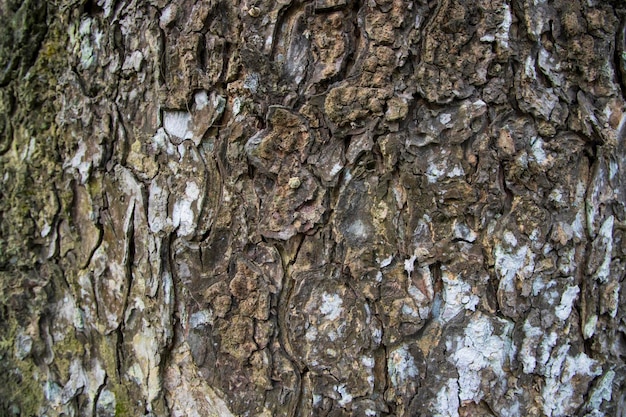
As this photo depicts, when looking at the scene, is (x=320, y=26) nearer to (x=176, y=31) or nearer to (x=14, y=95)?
(x=176, y=31)

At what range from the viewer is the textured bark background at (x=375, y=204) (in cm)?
95

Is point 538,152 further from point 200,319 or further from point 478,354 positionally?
point 200,319

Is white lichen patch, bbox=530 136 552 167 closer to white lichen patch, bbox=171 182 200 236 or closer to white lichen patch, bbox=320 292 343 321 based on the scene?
white lichen patch, bbox=320 292 343 321

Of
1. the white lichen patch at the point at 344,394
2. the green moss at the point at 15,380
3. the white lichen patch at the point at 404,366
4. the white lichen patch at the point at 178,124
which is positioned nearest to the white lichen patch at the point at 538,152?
the white lichen patch at the point at 404,366

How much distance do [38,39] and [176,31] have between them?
0.50 meters

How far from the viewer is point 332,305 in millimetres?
991

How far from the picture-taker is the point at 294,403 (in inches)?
40.5

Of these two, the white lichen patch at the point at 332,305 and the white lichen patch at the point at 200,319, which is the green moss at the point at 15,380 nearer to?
the white lichen patch at the point at 200,319

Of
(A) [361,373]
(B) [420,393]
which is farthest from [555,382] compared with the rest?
(A) [361,373]

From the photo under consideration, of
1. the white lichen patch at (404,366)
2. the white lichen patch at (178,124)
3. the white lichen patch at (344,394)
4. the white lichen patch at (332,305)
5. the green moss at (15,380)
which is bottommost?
the green moss at (15,380)

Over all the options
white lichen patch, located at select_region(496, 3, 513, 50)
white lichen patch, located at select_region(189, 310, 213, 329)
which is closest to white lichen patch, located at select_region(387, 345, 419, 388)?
white lichen patch, located at select_region(189, 310, 213, 329)

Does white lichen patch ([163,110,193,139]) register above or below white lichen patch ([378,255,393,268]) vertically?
above

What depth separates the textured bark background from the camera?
95cm

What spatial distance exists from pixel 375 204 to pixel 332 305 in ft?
0.76
